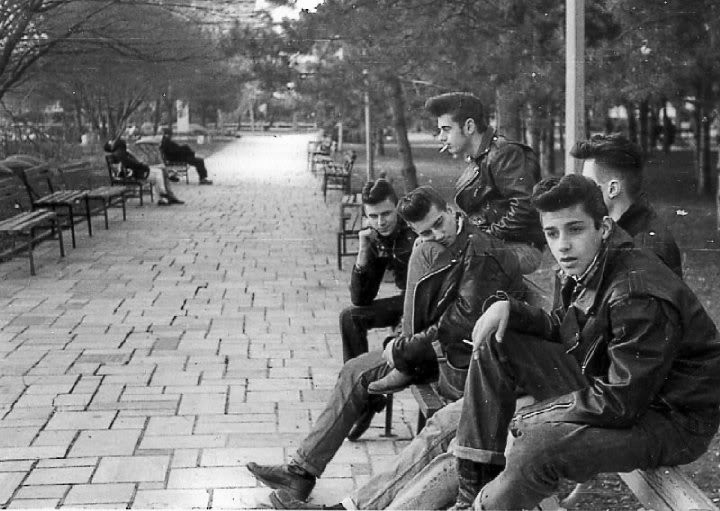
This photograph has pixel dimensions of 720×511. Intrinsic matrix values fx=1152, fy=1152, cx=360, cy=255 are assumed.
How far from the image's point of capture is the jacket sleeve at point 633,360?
2.47 m

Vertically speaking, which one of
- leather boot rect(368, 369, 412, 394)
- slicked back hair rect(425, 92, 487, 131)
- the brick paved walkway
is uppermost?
slicked back hair rect(425, 92, 487, 131)

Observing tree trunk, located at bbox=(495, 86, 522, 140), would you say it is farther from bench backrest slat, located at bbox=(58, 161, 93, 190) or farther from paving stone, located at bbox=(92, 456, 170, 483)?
bench backrest slat, located at bbox=(58, 161, 93, 190)

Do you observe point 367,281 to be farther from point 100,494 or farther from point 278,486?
point 100,494

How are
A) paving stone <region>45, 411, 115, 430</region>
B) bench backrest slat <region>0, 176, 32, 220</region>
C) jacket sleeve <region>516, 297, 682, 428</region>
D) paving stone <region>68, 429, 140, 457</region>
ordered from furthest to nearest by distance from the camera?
bench backrest slat <region>0, 176, 32, 220</region>
paving stone <region>45, 411, 115, 430</region>
paving stone <region>68, 429, 140, 457</region>
jacket sleeve <region>516, 297, 682, 428</region>

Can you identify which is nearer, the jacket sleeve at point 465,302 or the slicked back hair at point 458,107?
the jacket sleeve at point 465,302

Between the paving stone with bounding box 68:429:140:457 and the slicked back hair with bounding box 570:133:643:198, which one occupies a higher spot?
the slicked back hair with bounding box 570:133:643:198

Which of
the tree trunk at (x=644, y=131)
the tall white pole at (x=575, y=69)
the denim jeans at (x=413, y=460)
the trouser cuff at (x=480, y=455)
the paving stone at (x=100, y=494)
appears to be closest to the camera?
the trouser cuff at (x=480, y=455)

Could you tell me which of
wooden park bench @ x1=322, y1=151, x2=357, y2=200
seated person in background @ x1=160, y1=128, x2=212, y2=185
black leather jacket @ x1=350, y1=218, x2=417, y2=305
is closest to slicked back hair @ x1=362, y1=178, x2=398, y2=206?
black leather jacket @ x1=350, y1=218, x2=417, y2=305

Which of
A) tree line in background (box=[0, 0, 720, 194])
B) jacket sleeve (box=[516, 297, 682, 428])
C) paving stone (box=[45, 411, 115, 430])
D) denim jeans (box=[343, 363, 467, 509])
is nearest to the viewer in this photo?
jacket sleeve (box=[516, 297, 682, 428])

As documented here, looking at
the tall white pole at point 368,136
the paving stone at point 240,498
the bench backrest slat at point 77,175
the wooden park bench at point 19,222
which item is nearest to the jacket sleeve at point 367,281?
the paving stone at point 240,498

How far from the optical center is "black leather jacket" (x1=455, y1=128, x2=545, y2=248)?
4.26m

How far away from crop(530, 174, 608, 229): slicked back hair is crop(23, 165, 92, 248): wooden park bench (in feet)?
31.3

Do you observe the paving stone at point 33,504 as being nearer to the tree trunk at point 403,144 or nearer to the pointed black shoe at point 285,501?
the pointed black shoe at point 285,501

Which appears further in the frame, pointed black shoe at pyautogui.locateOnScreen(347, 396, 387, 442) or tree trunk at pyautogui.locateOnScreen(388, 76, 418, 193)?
tree trunk at pyautogui.locateOnScreen(388, 76, 418, 193)
